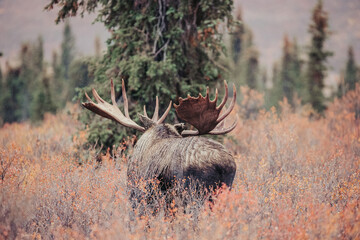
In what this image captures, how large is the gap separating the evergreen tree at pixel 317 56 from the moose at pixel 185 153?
17.8m

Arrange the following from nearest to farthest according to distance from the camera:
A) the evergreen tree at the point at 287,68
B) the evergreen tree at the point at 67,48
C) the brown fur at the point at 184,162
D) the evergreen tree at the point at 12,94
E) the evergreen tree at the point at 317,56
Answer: the brown fur at the point at 184,162, the evergreen tree at the point at 317,56, the evergreen tree at the point at 12,94, the evergreen tree at the point at 287,68, the evergreen tree at the point at 67,48

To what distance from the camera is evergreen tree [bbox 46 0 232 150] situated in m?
6.22

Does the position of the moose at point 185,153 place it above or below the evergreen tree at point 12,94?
above

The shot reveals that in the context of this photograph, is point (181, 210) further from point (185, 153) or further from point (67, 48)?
point (67, 48)

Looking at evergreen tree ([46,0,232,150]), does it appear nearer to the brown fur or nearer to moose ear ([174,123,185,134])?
moose ear ([174,123,185,134])

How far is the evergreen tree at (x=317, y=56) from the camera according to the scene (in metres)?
19.8

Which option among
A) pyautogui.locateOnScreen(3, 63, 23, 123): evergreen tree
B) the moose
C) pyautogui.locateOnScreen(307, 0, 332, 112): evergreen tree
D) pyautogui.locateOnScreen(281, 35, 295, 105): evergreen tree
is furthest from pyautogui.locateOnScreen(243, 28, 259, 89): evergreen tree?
the moose

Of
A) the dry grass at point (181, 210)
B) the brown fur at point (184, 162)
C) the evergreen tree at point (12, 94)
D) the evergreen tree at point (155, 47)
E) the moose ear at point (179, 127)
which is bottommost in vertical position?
the evergreen tree at point (12, 94)

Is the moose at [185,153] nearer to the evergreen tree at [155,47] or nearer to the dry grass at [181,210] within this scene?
the dry grass at [181,210]

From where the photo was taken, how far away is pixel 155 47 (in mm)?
6469

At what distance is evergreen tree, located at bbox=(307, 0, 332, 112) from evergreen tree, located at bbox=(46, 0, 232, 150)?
15332 millimetres

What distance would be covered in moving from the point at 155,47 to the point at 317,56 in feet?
54.7

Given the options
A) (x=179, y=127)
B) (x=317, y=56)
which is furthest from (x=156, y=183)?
(x=317, y=56)

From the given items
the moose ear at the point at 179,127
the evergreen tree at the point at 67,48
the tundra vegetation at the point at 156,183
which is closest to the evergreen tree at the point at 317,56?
the tundra vegetation at the point at 156,183
